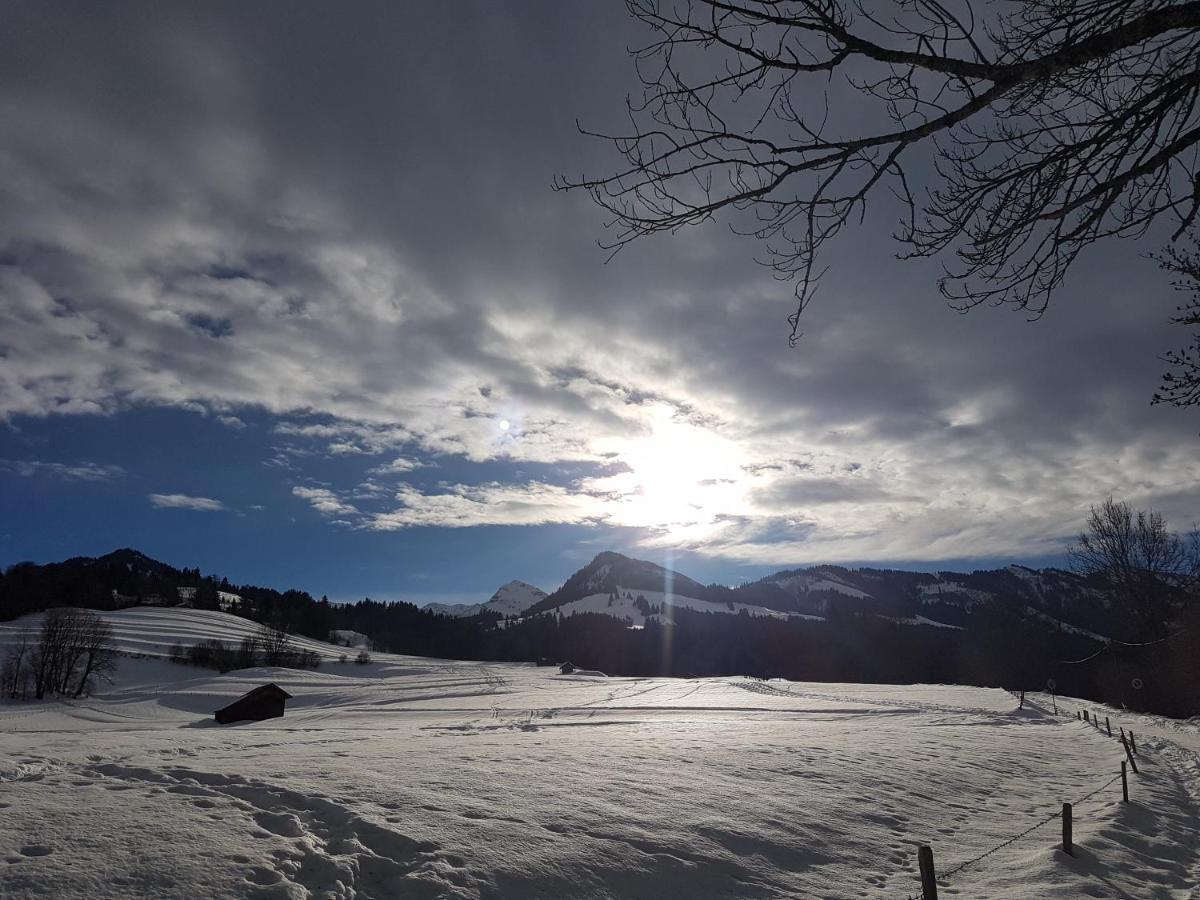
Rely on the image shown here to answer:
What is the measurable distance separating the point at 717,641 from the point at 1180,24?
16084 centimetres

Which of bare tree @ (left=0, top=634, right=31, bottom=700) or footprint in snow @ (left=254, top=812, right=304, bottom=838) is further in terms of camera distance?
bare tree @ (left=0, top=634, right=31, bottom=700)

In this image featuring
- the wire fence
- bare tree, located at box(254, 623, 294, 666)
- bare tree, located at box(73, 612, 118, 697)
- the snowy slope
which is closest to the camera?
the wire fence

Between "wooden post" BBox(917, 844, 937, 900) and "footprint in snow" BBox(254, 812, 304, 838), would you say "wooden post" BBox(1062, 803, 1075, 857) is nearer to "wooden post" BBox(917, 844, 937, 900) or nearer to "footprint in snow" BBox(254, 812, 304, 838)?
"wooden post" BBox(917, 844, 937, 900)

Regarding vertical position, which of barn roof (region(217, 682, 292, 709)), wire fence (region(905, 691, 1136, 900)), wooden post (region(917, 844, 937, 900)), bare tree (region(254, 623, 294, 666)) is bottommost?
bare tree (region(254, 623, 294, 666))

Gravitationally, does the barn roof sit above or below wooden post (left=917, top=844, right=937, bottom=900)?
below

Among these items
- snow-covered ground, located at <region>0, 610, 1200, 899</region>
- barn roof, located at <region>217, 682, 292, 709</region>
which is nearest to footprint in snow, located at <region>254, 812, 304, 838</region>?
snow-covered ground, located at <region>0, 610, 1200, 899</region>

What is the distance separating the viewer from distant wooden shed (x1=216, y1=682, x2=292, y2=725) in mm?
45375

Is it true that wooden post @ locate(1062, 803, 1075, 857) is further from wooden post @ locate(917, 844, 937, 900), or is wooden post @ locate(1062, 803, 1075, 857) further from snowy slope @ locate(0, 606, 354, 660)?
snowy slope @ locate(0, 606, 354, 660)

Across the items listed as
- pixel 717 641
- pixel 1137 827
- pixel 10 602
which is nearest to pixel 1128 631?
pixel 1137 827

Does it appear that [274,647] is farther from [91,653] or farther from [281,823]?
[281,823]

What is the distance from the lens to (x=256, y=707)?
152 feet

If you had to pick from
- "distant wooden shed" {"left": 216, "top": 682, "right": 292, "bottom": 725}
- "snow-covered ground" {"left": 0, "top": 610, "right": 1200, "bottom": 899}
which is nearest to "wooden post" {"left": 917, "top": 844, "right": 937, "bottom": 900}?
"snow-covered ground" {"left": 0, "top": 610, "right": 1200, "bottom": 899}

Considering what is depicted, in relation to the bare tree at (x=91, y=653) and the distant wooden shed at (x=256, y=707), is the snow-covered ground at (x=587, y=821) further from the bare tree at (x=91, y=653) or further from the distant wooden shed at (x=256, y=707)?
the bare tree at (x=91, y=653)

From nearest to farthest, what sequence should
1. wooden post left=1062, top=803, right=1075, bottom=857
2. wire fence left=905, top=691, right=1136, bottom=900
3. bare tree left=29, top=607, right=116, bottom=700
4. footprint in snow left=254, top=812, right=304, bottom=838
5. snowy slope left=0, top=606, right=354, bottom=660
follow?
footprint in snow left=254, top=812, right=304, bottom=838, wire fence left=905, top=691, right=1136, bottom=900, wooden post left=1062, top=803, right=1075, bottom=857, bare tree left=29, top=607, right=116, bottom=700, snowy slope left=0, top=606, right=354, bottom=660
